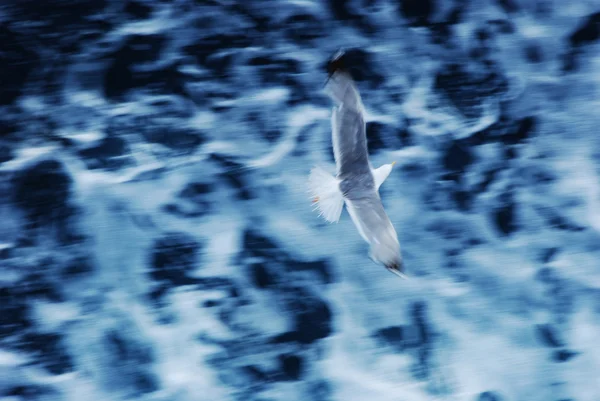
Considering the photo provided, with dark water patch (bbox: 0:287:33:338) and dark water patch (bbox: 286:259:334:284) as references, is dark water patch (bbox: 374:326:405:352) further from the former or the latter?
dark water patch (bbox: 0:287:33:338)

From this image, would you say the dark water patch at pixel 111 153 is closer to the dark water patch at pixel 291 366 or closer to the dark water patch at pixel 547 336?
the dark water patch at pixel 291 366

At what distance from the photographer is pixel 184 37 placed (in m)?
1.19

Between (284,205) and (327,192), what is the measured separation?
20 centimetres

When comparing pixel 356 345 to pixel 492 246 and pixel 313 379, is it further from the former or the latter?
pixel 492 246

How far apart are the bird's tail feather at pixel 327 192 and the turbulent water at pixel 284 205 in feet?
0.43

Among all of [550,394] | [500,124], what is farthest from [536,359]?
[500,124]

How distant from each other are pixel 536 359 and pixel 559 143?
46 centimetres

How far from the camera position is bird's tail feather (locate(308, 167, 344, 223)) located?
3.11ft

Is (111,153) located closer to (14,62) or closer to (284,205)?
(14,62)

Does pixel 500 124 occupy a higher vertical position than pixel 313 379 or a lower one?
higher

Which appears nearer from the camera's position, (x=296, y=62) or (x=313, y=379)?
(x=313, y=379)

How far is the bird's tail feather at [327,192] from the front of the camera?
95cm

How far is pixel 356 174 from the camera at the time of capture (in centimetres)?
93

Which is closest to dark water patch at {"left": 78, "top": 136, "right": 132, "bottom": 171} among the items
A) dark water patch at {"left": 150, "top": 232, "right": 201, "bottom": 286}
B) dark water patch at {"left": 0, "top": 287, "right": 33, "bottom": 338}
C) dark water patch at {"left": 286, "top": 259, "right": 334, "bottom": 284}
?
dark water patch at {"left": 150, "top": 232, "right": 201, "bottom": 286}
